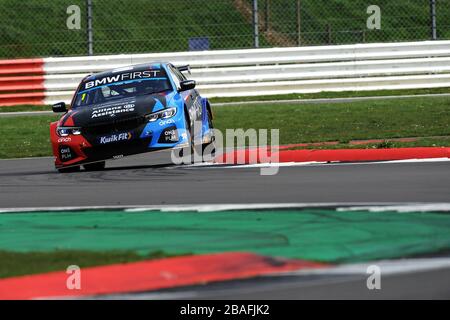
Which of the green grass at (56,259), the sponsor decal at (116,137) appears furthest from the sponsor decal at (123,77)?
the green grass at (56,259)

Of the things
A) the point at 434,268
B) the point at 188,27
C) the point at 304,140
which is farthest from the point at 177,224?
the point at 188,27

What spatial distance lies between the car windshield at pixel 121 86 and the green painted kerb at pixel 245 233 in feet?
17.0

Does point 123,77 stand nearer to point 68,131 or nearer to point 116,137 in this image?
point 68,131

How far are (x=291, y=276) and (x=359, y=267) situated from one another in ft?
1.47

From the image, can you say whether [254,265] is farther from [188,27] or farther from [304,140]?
[188,27]

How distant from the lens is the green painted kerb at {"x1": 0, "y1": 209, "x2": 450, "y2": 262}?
7336mm

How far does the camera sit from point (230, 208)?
9672 mm

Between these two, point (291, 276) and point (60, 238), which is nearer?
point (291, 276)

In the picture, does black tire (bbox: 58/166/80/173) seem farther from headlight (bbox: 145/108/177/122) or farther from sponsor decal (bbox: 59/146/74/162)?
headlight (bbox: 145/108/177/122)

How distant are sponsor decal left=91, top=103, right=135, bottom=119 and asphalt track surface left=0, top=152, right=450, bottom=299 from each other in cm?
74

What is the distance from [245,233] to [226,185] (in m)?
3.44
